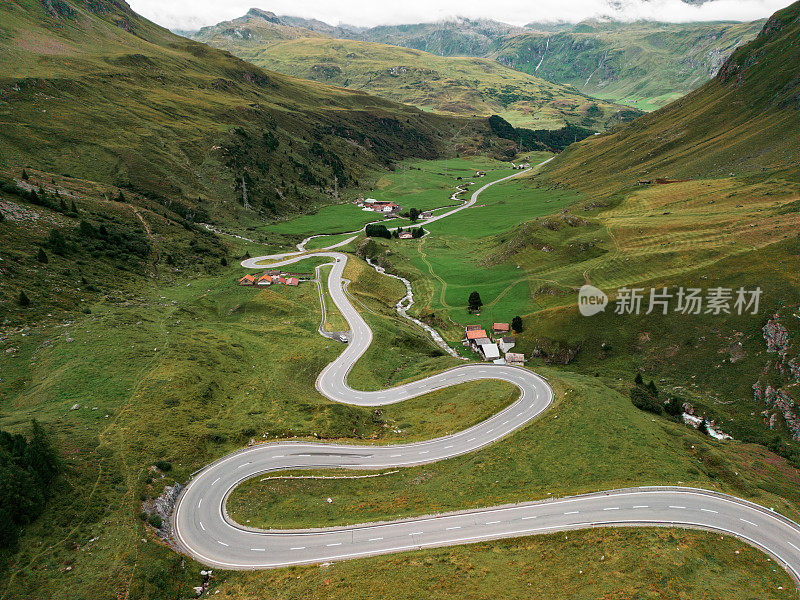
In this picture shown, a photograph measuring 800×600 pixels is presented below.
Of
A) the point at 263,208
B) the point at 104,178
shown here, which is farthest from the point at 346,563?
the point at 263,208

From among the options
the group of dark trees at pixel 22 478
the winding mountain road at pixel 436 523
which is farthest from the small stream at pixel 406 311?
the group of dark trees at pixel 22 478

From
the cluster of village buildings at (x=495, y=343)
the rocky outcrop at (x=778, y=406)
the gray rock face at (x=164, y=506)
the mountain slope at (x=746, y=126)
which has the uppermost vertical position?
A: the mountain slope at (x=746, y=126)

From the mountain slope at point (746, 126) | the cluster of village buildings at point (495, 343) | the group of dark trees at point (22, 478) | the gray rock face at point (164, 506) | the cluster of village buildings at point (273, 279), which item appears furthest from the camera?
the mountain slope at point (746, 126)

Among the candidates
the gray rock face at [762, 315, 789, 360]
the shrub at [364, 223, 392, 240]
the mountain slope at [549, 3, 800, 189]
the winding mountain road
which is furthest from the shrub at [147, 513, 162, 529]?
the mountain slope at [549, 3, 800, 189]

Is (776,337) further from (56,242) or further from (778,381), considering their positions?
(56,242)

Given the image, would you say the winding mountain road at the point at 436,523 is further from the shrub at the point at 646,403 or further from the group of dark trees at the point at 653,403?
the group of dark trees at the point at 653,403

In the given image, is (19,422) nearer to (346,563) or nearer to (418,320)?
(346,563)
